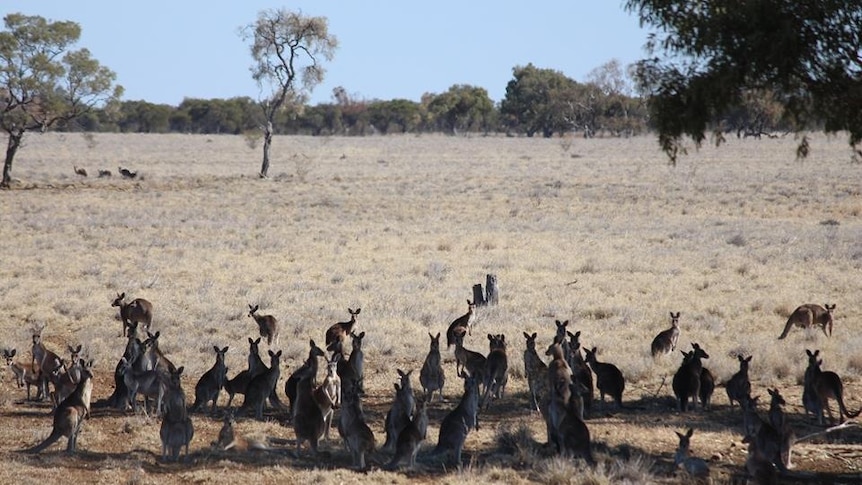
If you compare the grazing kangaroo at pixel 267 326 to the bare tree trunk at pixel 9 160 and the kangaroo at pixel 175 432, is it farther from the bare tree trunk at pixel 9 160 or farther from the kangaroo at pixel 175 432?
the bare tree trunk at pixel 9 160

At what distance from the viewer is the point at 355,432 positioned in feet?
35.3

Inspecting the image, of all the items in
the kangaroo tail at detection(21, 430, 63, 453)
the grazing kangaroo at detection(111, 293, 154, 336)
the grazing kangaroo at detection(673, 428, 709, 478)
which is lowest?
the kangaroo tail at detection(21, 430, 63, 453)

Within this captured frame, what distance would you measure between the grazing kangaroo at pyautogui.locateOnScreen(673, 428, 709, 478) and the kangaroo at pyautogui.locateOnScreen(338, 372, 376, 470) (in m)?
3.22

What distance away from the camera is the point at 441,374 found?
13.9 meters

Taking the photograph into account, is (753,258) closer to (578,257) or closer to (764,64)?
(578,257)

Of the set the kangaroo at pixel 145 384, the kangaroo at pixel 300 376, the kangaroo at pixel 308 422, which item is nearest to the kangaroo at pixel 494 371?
the kangaroo at pixel 300 376

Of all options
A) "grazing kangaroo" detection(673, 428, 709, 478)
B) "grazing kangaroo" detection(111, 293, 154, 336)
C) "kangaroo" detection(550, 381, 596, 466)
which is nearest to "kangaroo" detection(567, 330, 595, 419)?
"kangaroo" detection(550, 381, 596, 466)

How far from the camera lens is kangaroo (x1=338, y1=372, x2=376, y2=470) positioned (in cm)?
1074

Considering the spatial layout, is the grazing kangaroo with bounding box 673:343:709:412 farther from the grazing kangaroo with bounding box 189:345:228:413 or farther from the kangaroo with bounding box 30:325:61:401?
the kangaroo with bounding box 30:325:61:401

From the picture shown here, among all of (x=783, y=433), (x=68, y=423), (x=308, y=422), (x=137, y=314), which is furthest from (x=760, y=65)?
(x=137, y=314)

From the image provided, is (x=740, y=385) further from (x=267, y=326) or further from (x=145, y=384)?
(x=267, y=326)

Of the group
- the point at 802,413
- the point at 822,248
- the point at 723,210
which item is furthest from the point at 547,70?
the point at 802,413

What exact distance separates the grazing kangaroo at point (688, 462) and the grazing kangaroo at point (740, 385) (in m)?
2.21

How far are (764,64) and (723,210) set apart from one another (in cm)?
2923
